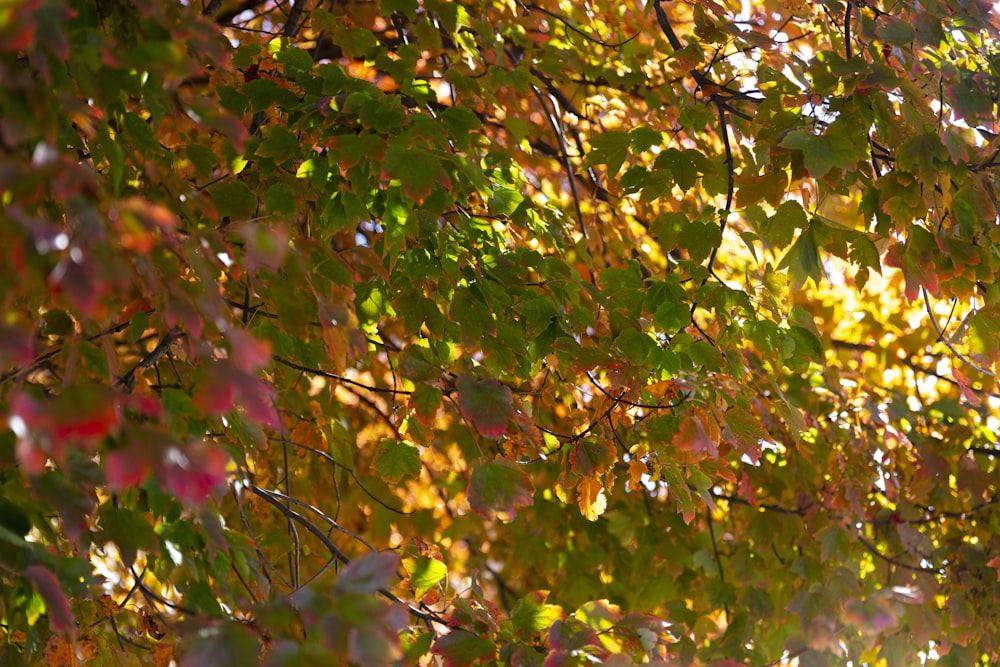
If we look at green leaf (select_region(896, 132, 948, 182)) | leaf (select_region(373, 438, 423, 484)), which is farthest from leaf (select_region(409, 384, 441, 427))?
green leaf (select_region(896, 132, 948, 182))

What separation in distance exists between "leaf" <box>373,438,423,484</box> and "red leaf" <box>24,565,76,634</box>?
874mm

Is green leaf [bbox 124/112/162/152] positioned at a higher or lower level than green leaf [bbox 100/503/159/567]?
higher

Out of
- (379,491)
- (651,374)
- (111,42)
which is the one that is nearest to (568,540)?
(379,491)

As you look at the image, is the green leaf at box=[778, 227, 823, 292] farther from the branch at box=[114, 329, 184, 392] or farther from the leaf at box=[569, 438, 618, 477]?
the branch at box=[114, 329, 184, 392]

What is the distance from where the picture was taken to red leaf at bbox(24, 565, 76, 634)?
1021 millimetres

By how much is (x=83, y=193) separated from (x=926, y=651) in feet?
10.0

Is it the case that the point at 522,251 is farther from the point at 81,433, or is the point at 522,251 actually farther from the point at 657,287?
the point at 81,433

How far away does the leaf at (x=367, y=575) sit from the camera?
3.19 ft

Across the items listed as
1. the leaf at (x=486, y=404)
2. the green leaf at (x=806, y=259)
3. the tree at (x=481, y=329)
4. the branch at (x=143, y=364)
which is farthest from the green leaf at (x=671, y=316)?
the branch at (x=143, y=364)

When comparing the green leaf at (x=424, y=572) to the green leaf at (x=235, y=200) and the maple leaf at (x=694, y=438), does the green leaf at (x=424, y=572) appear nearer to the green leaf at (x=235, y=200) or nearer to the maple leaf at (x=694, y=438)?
the maple leaf at (x=694, y=438)

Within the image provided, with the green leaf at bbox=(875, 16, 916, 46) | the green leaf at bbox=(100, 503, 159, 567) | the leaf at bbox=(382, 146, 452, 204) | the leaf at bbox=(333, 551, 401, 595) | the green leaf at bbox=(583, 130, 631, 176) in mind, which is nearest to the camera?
the leaf at bbox=(333, 551, 401, 595)

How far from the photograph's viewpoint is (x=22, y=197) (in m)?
0.81

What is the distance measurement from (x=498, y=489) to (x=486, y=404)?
14cm

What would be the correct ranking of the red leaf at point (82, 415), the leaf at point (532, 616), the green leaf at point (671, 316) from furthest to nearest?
Result: the green leaf at point (671, 316)
the leaf at point (532, 616)
the red leaf at point (82, 415)
